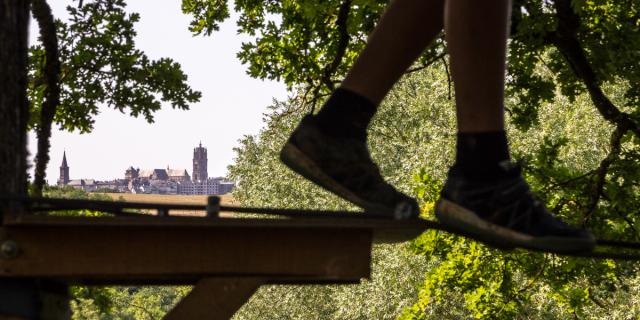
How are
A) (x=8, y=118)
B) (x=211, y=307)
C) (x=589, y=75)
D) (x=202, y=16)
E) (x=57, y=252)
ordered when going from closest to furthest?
(x=57, y=252) → (x=211, y=307) → (x=8, y=118) → (x=589, y=75) → (x=202, y=16)

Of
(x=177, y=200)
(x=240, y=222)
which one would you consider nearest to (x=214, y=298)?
(x=240, y=222)

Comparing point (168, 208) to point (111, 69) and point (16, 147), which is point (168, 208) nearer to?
point (16, 147)

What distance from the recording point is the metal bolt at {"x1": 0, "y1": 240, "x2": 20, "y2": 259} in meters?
2.50

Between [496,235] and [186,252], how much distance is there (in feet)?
3.02

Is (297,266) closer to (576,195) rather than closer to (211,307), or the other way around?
(211,307)

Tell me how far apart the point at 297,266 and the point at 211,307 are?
28 centimetres

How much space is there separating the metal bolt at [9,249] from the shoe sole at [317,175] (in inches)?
36.2

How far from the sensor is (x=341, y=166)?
9.94ft

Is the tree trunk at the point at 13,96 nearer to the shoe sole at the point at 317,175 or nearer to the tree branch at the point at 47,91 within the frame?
the shoe sole at the point at 317,175

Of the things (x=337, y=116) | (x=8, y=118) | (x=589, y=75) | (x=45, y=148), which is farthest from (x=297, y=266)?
(x=589, y=75)

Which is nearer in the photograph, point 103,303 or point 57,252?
point 57,252

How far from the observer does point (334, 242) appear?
2.80m

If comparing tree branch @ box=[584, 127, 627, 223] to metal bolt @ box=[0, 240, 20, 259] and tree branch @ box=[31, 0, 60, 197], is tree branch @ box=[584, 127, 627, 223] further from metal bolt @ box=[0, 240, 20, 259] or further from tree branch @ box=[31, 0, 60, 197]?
metal bolt @ box=[0, 240, 20, 259]

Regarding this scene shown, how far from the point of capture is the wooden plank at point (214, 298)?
108 inches
